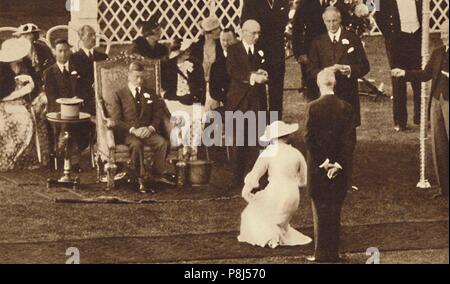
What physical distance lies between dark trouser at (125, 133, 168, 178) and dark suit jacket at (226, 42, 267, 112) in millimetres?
619

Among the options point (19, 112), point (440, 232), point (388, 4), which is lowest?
point (440, 232)

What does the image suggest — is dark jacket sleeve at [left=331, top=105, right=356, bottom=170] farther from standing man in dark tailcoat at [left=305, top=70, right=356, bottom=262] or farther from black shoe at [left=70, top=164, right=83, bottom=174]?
black shoe at [left=70, top=164, right=83, bottom=174]

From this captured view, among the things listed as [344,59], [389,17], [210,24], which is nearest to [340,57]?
[344,59]

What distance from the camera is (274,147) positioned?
1090cm

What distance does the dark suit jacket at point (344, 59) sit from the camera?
11.2 metres

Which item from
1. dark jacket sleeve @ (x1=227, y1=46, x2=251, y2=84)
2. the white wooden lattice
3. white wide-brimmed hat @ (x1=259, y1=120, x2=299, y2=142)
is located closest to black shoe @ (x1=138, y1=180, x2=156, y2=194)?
white wide-brimmed hat @ (x1=259, y1=120, x2=299, y2=142)

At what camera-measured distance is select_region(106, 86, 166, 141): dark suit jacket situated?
37.8 ft

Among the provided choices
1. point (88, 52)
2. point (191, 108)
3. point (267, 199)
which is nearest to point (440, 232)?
point (267, 199)

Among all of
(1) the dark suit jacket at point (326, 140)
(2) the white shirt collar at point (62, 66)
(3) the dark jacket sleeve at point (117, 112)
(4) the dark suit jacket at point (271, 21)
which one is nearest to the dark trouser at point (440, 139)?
(1) the dark suit jacket at point (326, 140)

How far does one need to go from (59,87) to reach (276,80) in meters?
1.70

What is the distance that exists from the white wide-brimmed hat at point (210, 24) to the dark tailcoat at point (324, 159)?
122cm

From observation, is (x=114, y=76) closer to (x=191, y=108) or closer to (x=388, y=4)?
(x=191, y=108)

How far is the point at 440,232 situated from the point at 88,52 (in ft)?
10.1

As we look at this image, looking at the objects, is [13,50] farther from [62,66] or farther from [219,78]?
[219,78]
